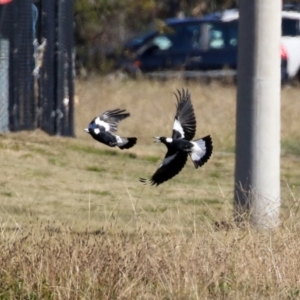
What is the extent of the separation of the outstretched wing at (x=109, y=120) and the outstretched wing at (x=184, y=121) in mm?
284

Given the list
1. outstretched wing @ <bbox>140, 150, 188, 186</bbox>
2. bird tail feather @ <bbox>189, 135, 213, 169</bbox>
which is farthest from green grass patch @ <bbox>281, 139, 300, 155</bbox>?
bird tail feather @ <bbox>189, 135, 213, 169</bbox>

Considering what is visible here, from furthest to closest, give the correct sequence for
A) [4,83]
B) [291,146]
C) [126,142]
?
[291,146] → [4,83] → [126,142]

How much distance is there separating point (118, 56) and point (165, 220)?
13656 millimetres

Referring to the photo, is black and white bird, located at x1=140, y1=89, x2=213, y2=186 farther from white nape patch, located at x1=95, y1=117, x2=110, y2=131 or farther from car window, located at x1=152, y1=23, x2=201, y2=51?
car window, located at x1=152, y1=23, x2=201, y2=51

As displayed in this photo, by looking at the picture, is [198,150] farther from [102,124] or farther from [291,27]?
[291,27]

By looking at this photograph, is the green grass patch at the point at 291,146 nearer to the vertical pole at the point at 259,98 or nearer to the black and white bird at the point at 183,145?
the vertical pole at the point at 259,98

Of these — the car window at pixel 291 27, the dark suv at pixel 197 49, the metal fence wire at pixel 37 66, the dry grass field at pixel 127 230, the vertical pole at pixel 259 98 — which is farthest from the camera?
the car window at pixel 291 27

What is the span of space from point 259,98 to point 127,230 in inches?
52.9

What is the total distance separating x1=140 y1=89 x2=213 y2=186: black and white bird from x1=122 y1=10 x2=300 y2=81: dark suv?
1410 centimetres

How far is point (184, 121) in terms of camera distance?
219 inches

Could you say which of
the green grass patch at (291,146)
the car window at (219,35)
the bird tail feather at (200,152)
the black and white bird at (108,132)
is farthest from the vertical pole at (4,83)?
the car window at (219,35)

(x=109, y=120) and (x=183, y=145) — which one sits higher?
(x=109, y=120)

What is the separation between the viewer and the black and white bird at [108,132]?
17.0 ft

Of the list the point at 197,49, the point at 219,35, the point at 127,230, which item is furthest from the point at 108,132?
the point at 219,35
